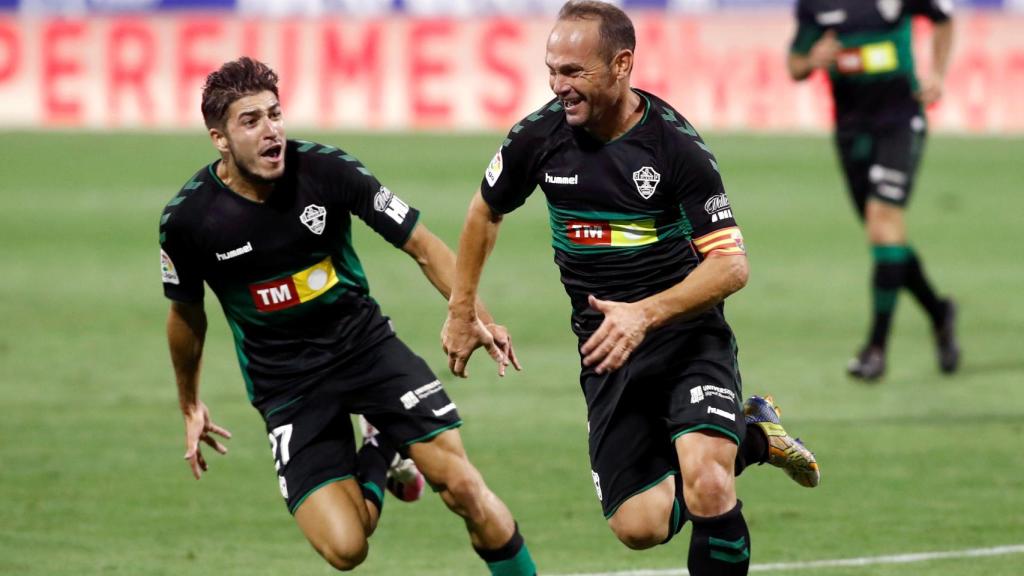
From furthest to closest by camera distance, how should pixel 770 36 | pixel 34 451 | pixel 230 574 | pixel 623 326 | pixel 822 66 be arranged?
pixel 770 36 → pixel 822 66 → pixel 34 451 → pixel 230 574 → pixel 623 326

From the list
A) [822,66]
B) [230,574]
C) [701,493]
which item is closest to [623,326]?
[701,493]

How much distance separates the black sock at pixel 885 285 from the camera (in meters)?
10.6

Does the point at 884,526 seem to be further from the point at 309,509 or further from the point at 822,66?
the point at 822,66

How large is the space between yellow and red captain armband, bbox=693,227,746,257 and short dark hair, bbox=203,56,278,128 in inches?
68.3

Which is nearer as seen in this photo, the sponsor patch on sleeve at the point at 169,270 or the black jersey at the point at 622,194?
the black jersey at the point at 622,194

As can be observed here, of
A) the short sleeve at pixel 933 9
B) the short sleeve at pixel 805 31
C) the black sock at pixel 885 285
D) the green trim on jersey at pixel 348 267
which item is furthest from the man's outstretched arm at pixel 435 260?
the short sleeve at pixel 933 9

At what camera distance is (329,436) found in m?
6.61

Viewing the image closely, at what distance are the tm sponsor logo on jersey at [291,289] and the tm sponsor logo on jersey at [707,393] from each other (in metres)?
1.48

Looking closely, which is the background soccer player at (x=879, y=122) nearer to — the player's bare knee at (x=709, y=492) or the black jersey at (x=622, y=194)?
the black jersey at (x=622, y=194)

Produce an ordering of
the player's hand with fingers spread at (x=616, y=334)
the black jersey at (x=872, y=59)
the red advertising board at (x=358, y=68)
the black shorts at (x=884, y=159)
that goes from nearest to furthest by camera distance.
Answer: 1. the player's hand with fingers spread at (x=616, y=334)
2. the black shorts at (x=884, y=159)
3. the black jersey at (x=872, y=59)
4. the red advertising board at (x=358, y=68)

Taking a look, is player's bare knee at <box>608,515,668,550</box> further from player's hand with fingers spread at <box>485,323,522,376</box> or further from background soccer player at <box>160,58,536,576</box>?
player's hand with fingers spread at <box>485,323,522,376</box>

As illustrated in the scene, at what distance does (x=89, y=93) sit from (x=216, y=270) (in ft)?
66.2

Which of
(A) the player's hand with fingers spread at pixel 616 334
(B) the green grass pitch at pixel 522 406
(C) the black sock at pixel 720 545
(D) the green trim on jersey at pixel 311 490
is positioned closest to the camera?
(A) the player's hand with fingers spread at pixel 616 334

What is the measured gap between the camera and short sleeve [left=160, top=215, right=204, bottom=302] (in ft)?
21.2
